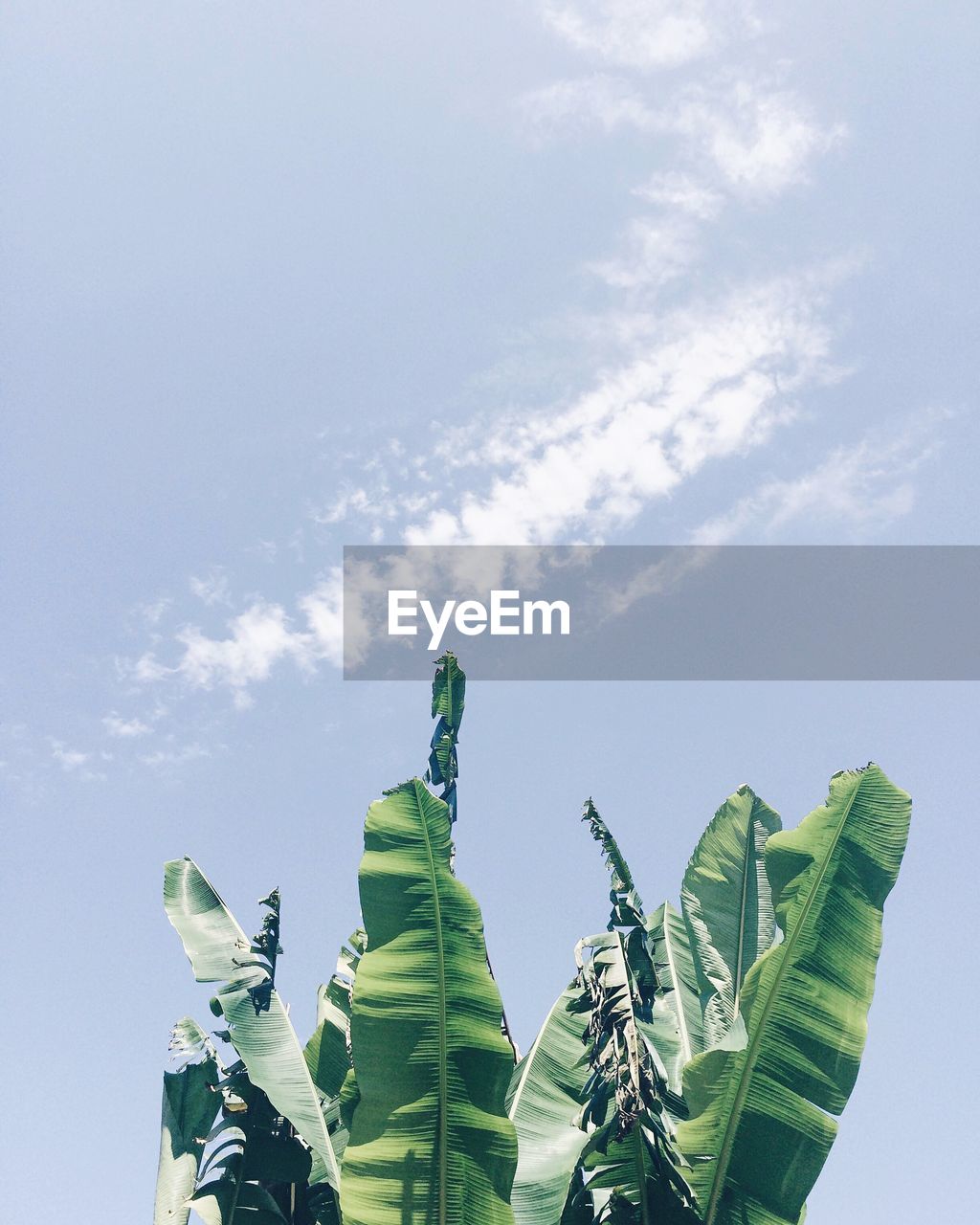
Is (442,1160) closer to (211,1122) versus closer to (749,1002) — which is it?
(749,1002)

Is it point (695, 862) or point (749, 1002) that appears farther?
point (695, 862)

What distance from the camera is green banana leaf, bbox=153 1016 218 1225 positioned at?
7.00 m

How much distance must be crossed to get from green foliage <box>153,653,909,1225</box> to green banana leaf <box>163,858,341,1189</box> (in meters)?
0.02

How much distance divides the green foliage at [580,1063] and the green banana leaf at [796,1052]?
0.01m

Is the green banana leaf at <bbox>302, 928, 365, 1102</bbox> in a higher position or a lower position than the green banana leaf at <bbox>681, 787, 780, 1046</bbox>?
lower

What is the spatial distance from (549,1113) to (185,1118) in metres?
2.74

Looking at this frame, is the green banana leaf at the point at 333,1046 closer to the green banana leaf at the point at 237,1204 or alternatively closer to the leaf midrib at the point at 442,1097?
the green banana leaf at the point at 237,1204

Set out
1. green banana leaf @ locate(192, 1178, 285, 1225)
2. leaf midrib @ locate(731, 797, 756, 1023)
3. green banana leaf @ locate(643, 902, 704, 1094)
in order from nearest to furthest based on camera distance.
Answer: green banana leaf @ locate(192, 1178, 285, 1225), green banana leaf @ locate(643, 902, 704, 1094), leaf midrib @ locate(731, 797, 756, 1023)

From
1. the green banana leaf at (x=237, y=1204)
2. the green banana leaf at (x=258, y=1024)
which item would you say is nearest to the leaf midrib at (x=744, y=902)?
the green banana leaf at (x=258, y=1024)

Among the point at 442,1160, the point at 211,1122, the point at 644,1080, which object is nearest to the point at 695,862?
the point at 644,1080

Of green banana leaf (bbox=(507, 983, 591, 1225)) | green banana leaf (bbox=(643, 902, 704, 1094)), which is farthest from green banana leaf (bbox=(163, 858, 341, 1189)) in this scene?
green banana leaf (bbox=(643, 902, 704, 1094))

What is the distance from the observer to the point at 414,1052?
498 centimetres

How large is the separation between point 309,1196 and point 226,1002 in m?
1.99

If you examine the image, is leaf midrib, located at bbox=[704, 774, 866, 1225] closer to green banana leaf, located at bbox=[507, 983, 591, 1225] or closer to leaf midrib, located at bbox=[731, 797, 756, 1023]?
green banana leaf, located at bbox=[507, 983, 591, 1225]
